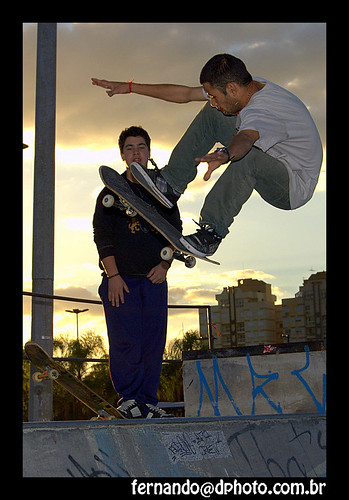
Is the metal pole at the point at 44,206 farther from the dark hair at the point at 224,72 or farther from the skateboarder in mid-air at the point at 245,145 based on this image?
the dark hair at the point at 224,72

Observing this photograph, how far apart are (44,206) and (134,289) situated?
12.7 ft

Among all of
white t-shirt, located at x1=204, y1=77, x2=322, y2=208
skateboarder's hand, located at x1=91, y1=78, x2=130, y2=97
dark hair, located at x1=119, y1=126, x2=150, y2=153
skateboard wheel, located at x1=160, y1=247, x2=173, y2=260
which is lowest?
skateboard wheel, located at x1=160, y1=247, x2=173, y2=260

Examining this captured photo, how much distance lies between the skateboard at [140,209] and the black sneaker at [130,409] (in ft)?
3.73

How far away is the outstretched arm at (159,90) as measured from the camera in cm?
475

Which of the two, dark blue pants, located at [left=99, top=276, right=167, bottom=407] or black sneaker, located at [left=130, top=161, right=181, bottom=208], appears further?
dark blue pants, located at [left=99, top=276, right=167, bottom=407]

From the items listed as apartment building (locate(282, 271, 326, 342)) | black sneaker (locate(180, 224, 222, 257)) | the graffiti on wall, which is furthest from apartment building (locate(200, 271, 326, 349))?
black sneaker (locate(180, 224, 222, 257))

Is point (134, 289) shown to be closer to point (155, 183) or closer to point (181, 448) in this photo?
point (155, 183)

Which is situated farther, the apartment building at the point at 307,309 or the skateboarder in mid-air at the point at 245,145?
the apartment building at the point at 307,309

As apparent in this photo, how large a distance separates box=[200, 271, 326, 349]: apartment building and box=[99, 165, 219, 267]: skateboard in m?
84.6

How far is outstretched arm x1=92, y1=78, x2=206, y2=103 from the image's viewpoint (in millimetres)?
4746

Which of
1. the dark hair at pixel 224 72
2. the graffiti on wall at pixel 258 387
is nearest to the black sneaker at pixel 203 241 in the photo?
the dark hair at pixel 224 72

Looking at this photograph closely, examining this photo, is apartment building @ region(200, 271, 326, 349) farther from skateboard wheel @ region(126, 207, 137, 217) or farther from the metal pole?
skateboard wheel @ region(126, 207, 137, 217)
